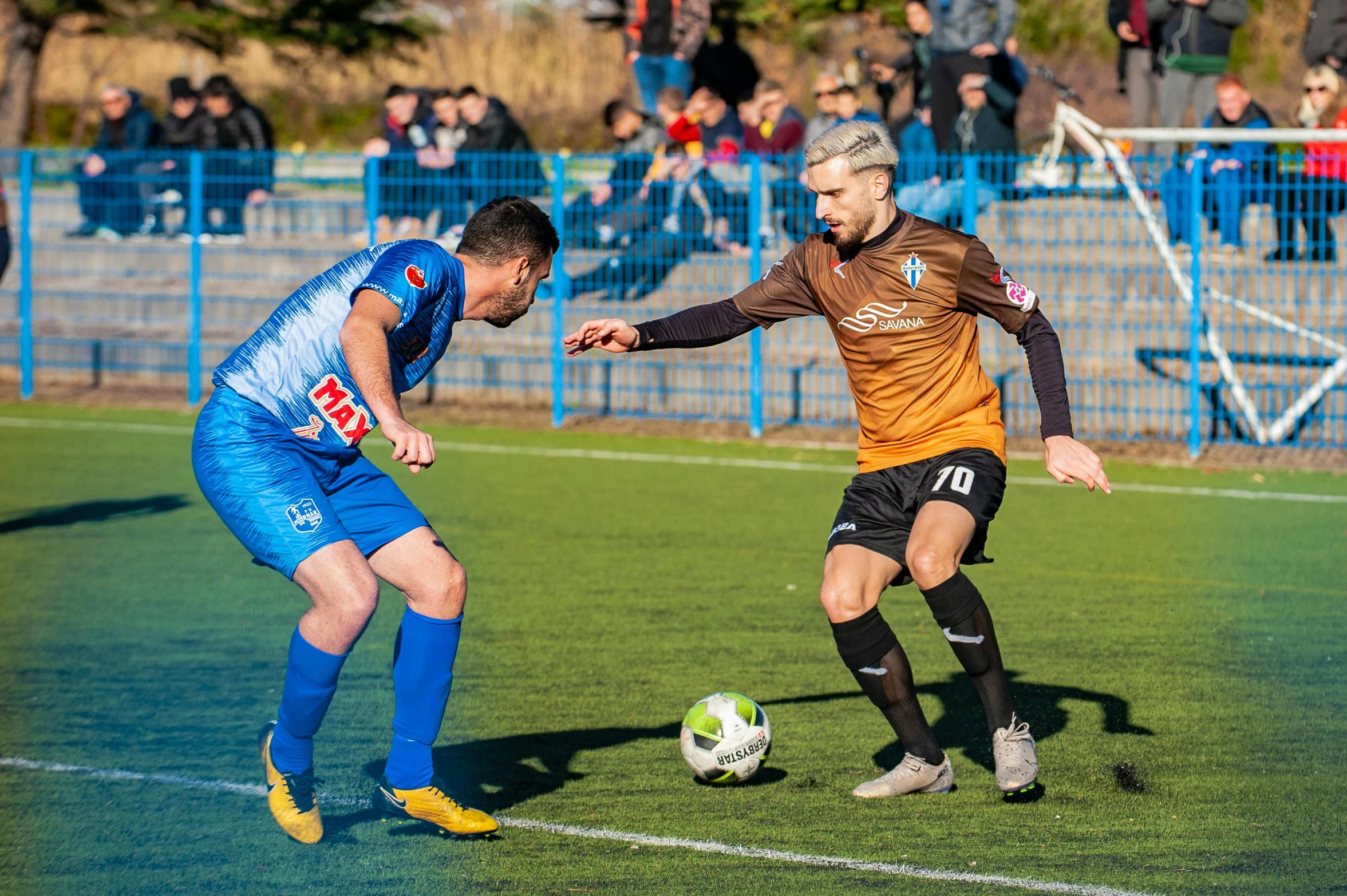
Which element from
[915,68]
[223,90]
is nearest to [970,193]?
[915,68]

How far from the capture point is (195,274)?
49.3 feet

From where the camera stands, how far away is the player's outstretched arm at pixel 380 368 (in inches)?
160

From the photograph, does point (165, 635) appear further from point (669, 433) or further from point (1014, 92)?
point (1014, 92)

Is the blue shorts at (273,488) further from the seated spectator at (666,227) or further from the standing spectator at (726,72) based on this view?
the standing spectator at (726,72)

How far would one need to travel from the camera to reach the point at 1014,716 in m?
5.00

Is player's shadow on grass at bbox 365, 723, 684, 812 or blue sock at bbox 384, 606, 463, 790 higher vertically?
blue sock at bbox 384, 606, 463, 790

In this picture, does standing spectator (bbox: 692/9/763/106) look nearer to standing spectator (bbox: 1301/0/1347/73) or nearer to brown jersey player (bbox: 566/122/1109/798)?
standing spectator (bbox: 1301/0/1347/73)

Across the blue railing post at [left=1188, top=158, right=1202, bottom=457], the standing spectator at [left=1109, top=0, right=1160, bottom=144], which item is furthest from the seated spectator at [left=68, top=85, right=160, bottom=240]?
the blue railing post at [left=1188, top=158, right=1202, bottom=457]

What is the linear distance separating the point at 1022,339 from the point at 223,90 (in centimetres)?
1356

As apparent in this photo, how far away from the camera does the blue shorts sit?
4535 millimetres

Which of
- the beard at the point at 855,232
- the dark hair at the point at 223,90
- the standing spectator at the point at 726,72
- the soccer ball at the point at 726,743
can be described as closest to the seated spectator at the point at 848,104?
the standing spectator at the point at 726,72

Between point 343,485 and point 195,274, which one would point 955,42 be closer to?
point 195,274

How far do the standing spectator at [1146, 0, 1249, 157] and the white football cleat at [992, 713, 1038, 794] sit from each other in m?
9.18

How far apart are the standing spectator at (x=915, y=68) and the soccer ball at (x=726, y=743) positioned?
32.8 feet
